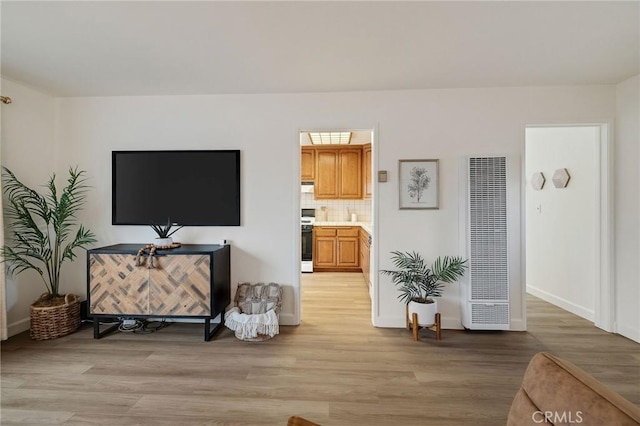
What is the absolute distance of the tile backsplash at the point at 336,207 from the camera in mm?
6070

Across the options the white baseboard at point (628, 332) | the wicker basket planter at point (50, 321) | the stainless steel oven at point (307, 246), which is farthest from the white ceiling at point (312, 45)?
the stainless steel oven at point (307, 246)

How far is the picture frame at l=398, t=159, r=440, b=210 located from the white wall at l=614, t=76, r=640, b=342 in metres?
1.80

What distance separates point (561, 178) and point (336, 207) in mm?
3734

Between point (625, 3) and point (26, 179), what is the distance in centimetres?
518

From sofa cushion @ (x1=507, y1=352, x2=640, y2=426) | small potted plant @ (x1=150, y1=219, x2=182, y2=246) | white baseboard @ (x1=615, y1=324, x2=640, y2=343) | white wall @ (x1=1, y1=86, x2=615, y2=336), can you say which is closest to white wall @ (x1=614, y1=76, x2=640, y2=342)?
white baseboard @ (x1=615, y1=324, x2=640, y2=343)

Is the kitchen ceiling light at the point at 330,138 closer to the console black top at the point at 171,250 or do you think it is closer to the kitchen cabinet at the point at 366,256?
the kitchen cabinet at the point at 366,256

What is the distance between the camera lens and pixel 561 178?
3.61 m

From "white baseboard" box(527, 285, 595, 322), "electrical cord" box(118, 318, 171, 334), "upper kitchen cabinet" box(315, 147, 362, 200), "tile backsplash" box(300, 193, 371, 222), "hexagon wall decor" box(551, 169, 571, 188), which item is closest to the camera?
"electrical cord" box(118, 318, 171, 334)

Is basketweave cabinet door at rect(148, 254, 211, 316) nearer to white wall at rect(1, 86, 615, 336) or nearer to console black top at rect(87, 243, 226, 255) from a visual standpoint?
console black top at rect(87, 243, 226, 255)

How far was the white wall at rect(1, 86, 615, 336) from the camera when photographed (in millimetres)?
2992

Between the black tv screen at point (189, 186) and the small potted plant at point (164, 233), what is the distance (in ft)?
0.21

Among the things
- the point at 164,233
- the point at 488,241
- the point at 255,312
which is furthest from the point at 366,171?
the point at 164,233

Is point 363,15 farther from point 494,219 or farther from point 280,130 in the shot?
point 494,219

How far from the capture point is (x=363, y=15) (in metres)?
1.83
